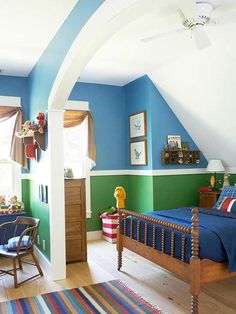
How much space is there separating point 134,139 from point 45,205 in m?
2.19

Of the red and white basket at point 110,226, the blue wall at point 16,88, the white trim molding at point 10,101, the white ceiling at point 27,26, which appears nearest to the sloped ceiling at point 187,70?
the white ceiling at point 27,26

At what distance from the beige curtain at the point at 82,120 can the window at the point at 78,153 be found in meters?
0.08

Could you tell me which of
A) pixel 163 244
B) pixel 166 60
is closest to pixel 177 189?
pixel 166 60

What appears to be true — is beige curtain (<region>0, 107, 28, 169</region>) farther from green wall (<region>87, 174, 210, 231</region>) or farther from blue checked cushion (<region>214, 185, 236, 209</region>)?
blue checked cushion (<region>214, 185, 236, 209</region>)

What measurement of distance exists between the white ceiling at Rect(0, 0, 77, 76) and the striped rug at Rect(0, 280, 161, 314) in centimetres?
278

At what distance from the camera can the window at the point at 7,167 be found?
5.13 m

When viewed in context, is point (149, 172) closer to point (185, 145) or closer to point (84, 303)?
point (185, 145)

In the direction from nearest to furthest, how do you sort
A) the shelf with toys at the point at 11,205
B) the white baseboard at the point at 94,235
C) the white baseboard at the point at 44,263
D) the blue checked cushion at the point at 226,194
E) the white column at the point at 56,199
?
the white column at the point at 56,199 → the white baseboard at the point at 44,263 → the blue checked cushion at the point at 226,194 → the shelf with toys at the point at 11,205 → the white baseboard at the point at 94,235

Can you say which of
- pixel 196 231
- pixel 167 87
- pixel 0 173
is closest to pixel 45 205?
pixel 0 173

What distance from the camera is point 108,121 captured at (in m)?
5.76

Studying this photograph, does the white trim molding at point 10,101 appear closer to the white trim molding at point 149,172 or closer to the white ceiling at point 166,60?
the white ceiling at point 166,60

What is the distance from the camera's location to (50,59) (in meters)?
3.87

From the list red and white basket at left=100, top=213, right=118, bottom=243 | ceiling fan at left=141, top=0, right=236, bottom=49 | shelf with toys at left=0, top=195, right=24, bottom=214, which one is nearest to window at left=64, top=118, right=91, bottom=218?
red and white basket at left=100, top=213, right=118, bottom=243

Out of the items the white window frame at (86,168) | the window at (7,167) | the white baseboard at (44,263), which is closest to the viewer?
the white baseboard at (44,263)
